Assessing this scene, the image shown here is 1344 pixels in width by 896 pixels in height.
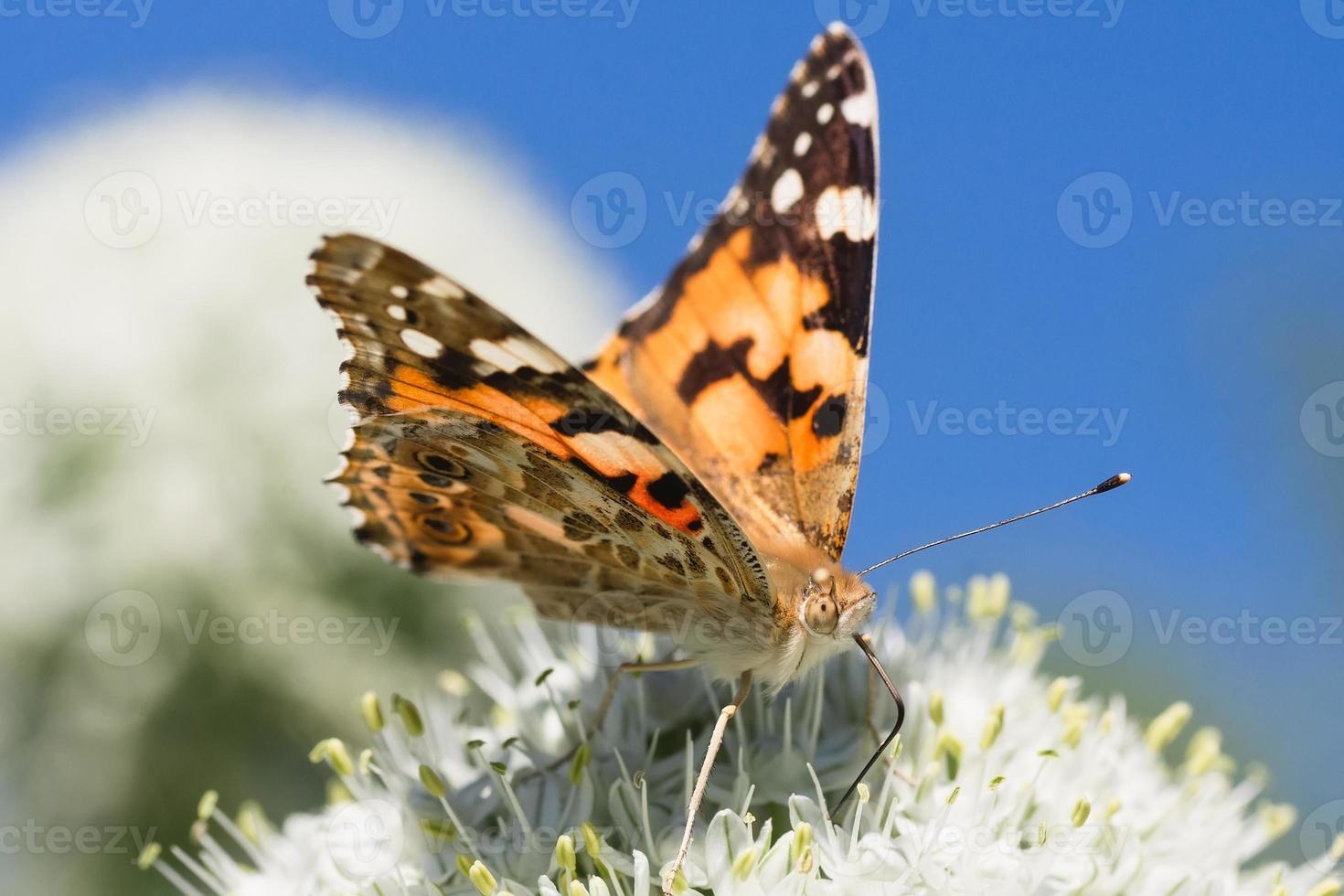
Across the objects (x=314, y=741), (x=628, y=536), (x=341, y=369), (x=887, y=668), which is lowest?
(x=314, y=741)

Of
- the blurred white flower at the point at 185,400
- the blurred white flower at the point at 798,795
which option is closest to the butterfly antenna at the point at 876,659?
the blurred white flower at the point at 798,795

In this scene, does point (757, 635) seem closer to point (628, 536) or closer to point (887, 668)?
point (628, 536)

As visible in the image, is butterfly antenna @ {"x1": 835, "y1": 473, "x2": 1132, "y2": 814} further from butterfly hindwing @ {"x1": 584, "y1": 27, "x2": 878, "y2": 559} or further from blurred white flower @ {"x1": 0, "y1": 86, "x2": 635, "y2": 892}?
blurred white flower @ {"x1": 0, "y1": 86, "x2": 635, "y2": 892}

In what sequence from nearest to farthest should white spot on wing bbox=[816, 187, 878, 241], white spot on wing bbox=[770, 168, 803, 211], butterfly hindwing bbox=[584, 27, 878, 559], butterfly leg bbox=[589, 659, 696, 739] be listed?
butterfly leg bbox=[589, 659, 696, 739], butterfly hindwing bbox=[584, 27, 878, 559], white spot on wing bbox=[816, 187, 878, 241], white spot on wing bbox=[770, 168, 803, 211]

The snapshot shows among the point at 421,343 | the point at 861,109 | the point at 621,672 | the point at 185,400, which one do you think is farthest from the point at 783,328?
the point at 185,400

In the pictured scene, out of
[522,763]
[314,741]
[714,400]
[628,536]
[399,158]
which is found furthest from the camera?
[399,158]

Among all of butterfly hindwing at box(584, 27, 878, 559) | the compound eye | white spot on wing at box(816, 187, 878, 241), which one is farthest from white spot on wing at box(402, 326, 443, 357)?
white spot on wing at box(816, 187, 878, 241)

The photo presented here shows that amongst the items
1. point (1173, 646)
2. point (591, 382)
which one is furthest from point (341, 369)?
point (1173, 646)
